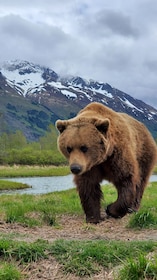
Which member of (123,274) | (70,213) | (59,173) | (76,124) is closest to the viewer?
(123,274)

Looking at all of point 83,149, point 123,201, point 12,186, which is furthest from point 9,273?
point 12,186

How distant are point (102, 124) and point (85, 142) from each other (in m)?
0.54

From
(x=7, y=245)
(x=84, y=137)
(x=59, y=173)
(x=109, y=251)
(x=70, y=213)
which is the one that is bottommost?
(x=59, y=173)

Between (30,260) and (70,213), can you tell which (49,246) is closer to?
(30,260)

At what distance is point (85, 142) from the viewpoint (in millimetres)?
9227

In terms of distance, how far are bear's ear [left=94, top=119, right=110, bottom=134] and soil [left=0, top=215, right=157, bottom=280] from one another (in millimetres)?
2078

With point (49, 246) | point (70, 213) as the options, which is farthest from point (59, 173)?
point (49, 246)

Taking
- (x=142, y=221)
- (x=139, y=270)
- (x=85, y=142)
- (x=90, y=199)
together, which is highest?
(x=85, y=142)

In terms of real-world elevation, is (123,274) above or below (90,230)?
above

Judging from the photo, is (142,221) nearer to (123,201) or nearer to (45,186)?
(123,201)

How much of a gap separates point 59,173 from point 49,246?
5693 centimetres

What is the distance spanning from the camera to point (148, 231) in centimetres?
895

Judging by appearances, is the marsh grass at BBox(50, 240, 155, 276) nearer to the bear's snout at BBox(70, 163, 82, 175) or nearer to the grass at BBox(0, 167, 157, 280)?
the grass at BBox(0, 167, 157, 280)

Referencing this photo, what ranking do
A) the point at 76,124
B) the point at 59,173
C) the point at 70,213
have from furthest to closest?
1. the point at 59,173
2. the point at 70,213
3. the point at 76,124
